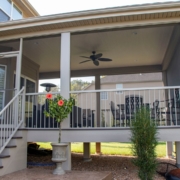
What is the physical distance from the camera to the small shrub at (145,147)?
432 cm

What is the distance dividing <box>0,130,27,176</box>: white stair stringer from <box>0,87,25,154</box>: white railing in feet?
0.42

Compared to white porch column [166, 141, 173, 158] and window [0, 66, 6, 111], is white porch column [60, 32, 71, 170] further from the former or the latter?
white porch column [166, 141, 173, 158]

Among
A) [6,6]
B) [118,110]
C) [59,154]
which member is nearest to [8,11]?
[6,6]

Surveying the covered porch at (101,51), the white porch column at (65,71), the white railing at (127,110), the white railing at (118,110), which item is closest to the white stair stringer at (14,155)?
the covered porch at (101,51)

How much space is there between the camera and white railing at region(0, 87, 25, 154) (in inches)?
205

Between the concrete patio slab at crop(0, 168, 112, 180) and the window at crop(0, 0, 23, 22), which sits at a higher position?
the window at crop(0, 0, 23, 22)

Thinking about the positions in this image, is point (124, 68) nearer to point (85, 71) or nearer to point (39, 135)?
point (85, 71)

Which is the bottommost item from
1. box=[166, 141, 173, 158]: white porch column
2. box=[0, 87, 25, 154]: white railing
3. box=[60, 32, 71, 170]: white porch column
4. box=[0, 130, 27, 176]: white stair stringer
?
box=[166, 141, 173, 158]: white porch column

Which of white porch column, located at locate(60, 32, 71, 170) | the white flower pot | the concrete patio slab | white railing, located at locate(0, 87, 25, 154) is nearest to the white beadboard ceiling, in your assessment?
white porch column, located at locate(60, 32, 71, 170)

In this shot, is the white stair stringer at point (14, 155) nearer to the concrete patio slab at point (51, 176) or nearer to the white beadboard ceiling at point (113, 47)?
the concrete patio slab at point (51, 176)

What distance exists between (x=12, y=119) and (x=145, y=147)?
3.35 m

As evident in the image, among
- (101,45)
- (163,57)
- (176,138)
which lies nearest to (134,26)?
(101,45)

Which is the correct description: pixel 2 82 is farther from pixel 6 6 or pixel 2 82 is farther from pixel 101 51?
pixel 101 51

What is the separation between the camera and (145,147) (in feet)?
14.3
